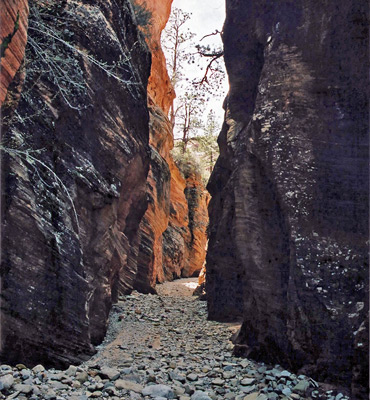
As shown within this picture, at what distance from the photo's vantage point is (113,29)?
337 inches

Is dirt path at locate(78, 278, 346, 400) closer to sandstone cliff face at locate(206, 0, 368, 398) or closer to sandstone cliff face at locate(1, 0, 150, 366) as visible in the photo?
sandstone cliff face at locate(206, 0, 368, 398)

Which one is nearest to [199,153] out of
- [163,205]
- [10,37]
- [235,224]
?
[163,205]

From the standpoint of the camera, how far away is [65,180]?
21.3ft

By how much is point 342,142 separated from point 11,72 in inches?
184

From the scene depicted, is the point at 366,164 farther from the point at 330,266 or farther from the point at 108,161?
the point at 108,161

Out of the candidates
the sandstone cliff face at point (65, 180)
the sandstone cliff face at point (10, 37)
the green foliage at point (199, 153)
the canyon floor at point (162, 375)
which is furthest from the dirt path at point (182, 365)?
the green foliage at point (199, 153)

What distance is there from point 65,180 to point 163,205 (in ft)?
31.7

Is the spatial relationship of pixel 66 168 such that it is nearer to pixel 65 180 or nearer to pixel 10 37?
pixel 65 180

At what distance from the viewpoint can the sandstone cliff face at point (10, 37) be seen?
2.79 metres

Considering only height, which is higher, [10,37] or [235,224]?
[10,37]

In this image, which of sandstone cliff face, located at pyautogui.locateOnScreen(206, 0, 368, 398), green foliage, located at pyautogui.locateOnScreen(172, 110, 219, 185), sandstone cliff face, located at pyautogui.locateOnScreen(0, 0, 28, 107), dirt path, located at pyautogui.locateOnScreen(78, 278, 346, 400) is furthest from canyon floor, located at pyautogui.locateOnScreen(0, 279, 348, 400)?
green foliage, located at pyautogui.locateOnScreen(172, 110, 219, 185)

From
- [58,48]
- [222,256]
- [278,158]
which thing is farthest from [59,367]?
[222,256]

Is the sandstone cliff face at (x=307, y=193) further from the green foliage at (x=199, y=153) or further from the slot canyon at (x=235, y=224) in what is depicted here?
the green foliage at (x=199, y=153)

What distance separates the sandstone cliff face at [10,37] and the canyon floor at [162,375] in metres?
3.49
